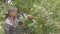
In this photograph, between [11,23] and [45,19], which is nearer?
[45,19]

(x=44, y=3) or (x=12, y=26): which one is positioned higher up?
(x=44, y=3)

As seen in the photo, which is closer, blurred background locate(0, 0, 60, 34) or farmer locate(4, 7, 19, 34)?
blurred background locate(0, 0, 60, 34)

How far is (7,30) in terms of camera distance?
5172mm

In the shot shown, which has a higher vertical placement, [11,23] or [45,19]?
[45,19]

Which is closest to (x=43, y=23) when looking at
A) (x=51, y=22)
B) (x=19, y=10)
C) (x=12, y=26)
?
(x=51, y=22)

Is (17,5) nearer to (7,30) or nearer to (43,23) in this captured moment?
(7,30)

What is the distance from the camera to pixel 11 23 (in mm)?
5164

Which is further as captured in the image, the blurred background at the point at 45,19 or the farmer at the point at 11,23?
the farmer at the point at 11,23

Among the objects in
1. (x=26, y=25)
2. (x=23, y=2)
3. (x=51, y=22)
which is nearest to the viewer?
(x=51, y=22)

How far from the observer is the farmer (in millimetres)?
5121

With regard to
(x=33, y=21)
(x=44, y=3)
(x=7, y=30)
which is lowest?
(x=7, y=30)

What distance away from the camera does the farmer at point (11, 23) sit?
16.8 ft

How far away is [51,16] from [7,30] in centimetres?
106

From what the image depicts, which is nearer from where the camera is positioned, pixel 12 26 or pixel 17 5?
pixel 12 26
